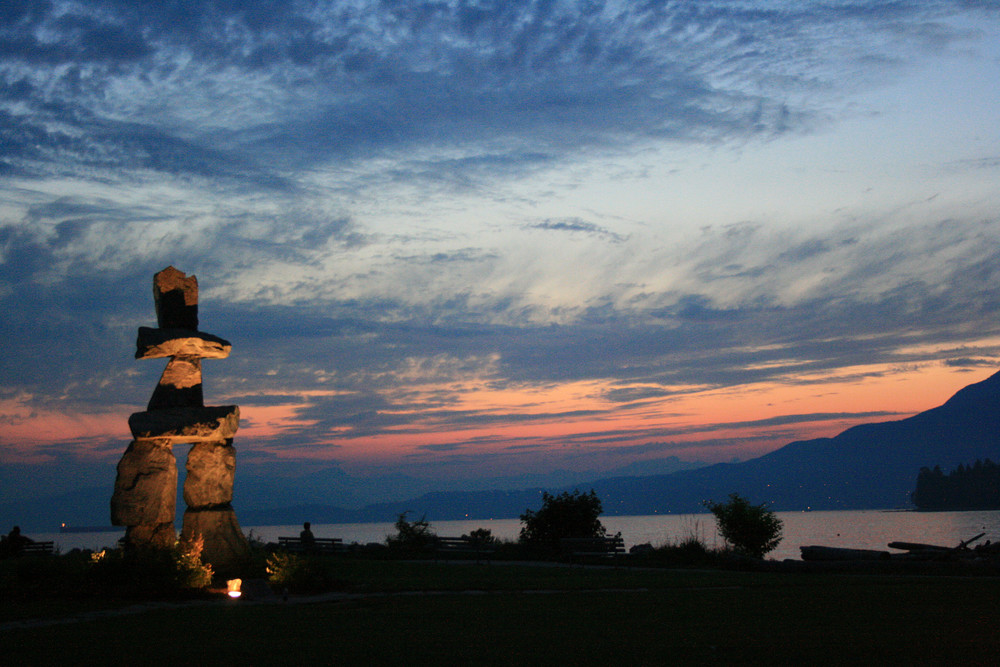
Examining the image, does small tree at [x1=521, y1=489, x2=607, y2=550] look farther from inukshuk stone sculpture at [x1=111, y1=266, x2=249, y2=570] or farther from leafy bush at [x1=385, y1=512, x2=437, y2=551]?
inukshuk stone sculpture at [x1=111, y1=266, x2=249, y2=570]

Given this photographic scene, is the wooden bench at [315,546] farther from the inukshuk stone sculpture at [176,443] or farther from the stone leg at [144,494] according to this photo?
the stone leg at [144,494]

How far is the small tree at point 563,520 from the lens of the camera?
27.8 m

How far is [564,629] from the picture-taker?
9898 millimetres

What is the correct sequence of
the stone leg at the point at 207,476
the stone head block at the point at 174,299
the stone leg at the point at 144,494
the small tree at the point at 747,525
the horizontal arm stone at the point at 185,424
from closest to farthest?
1. the stone leg at the point at 144,494
2. the horizontal arm stone at the point at 185,424
3. the stone leg at the point at 207,476
4. the stone head block at the point at 174,299
5. the small tree at the point at 747,525

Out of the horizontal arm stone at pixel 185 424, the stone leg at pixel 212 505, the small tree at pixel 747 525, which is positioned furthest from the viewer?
the small tree at pixel 747 525

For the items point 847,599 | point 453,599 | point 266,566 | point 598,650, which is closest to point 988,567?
point 847,599

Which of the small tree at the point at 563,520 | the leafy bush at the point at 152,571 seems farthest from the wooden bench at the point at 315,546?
the leafy bush at the point at 152,571

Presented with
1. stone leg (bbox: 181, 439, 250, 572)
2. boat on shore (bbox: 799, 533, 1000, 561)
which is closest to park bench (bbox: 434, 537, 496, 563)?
boat on shore (bbox: 799, 533, 1000, 561)

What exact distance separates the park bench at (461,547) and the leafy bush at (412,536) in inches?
20.3

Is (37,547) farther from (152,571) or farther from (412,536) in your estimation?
(152,571)

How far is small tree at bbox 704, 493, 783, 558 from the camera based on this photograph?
25750 mm

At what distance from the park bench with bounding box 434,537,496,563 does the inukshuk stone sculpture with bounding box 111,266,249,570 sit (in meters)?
9.90

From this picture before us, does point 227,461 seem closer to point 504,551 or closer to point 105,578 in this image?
→ point 105,578

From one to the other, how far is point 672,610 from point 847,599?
3.08m
